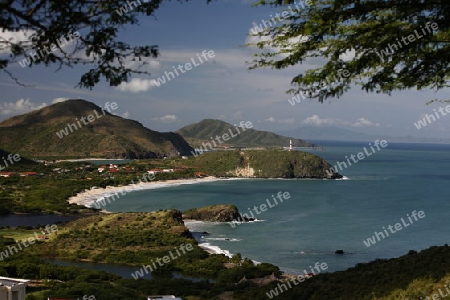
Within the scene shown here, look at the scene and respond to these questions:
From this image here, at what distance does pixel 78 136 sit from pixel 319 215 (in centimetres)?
12563

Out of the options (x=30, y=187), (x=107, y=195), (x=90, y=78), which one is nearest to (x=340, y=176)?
(x=107, y=195)

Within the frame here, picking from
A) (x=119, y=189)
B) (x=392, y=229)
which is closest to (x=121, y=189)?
(x=119, y=189)

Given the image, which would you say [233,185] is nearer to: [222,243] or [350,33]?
[222,243]

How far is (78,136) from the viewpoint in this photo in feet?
545

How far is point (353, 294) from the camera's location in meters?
11.5

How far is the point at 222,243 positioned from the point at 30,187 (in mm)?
47618

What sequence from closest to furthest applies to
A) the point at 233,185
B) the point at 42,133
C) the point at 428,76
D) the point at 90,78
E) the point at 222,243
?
the point at 90,78 → the point at 428,76 → the point at 222,243 → the point at 233,185 → the point at 42,133

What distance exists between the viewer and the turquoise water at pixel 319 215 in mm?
39594

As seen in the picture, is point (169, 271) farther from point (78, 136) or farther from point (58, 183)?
point (78, 136)

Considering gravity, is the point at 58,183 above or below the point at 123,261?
above

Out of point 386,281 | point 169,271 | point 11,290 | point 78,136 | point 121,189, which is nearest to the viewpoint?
point 386,281

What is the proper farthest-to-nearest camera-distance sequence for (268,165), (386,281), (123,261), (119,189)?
(268,165), (119,189), (123,261), (386,281)

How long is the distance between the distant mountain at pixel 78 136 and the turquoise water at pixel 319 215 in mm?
69302

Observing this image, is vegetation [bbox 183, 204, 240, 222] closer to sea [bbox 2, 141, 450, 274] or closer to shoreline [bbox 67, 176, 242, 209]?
sea [bbox 2, 141, 450, 274]
